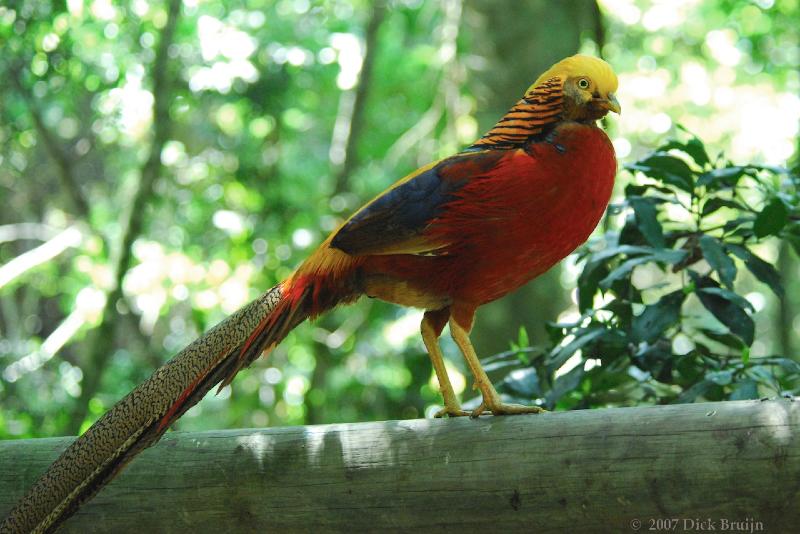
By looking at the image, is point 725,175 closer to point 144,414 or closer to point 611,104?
point 611,104

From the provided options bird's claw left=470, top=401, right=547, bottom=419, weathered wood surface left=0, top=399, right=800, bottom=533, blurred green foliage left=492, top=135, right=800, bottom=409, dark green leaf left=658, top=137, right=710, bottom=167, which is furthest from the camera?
dark green leaf left=658, top=137, right=710, bottom=167

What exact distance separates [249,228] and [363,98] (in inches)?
52.6

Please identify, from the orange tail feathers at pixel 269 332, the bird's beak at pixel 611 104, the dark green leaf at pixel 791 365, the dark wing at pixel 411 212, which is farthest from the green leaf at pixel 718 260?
the orange tail feathers at pixel 269 332

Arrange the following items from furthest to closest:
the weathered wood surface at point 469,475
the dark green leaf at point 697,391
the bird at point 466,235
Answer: the dark green leaf at point 697,391 → the bird at point 466,235 → the weathered wood surface at point 469,475

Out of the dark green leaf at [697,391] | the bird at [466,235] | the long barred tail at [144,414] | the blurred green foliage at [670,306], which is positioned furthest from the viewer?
the blurred green foliage at [670,306]

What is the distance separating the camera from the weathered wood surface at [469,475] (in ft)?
5.78

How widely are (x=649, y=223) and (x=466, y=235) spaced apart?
634mm

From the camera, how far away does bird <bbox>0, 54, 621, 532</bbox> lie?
7.97ft

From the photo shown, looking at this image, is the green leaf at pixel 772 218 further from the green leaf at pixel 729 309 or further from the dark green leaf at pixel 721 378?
the dark green leaf at pixel 721 378

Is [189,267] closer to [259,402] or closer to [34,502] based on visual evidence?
[259,402]

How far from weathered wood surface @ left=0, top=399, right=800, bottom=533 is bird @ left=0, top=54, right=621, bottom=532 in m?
0.21

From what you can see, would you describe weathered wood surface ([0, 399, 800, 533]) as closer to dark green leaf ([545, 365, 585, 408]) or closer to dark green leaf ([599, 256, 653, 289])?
dark green leaf ([545, 365, 585, 408])

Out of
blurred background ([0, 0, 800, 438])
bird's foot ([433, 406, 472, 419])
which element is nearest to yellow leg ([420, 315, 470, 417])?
bird's foot ([433, 406, 472, 419])

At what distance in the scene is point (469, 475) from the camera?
1993 millimetres
